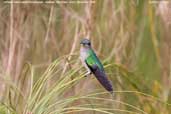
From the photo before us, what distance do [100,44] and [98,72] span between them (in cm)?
78

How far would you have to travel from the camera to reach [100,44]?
81.2 inches

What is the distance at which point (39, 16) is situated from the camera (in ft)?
7.47

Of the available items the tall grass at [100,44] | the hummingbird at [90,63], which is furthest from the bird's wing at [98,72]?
the tall grass at [100,44]

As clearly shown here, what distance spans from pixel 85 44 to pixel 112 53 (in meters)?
0.68

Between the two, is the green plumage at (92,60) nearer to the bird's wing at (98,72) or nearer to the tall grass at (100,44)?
the bird's wing at (98,72)

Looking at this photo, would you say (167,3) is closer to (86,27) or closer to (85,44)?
(86,27)

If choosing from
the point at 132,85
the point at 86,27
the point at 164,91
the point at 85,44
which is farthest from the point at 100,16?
the point at 85,44

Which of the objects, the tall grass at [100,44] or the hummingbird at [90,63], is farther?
the tall grass at [100,44]

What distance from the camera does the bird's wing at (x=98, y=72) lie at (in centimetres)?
123

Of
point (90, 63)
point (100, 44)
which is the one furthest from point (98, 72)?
point (100, 44)

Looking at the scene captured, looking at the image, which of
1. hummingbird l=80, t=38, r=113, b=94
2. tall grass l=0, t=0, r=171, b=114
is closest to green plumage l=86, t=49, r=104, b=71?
hummingbird l=80, t=38, r=113, b=94

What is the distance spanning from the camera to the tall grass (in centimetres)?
189

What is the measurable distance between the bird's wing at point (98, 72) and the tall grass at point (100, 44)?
328 mm

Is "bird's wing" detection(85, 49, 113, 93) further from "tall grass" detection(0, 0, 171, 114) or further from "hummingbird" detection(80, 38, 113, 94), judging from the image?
"tall grass" detection(0, 0, 171, 114)
